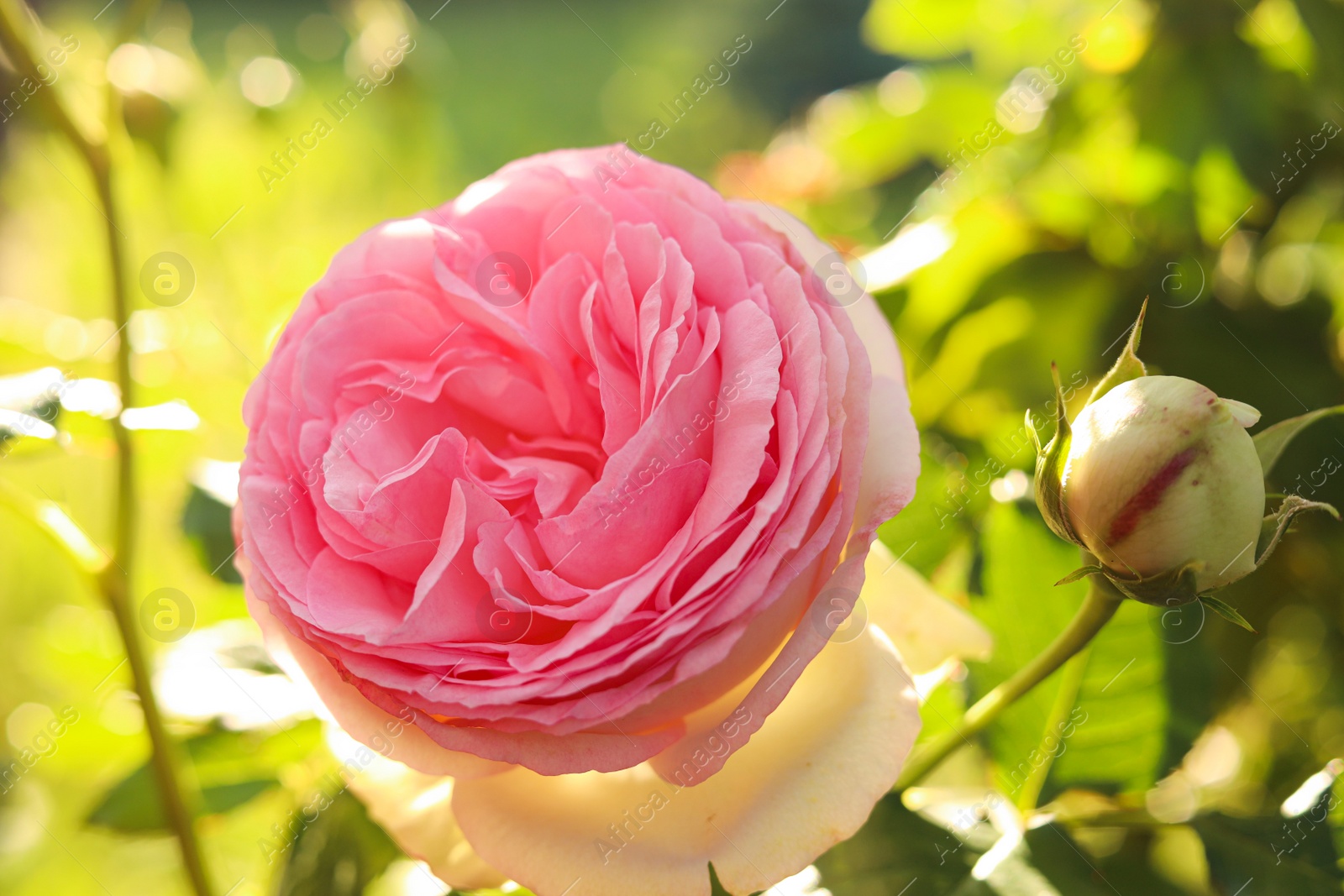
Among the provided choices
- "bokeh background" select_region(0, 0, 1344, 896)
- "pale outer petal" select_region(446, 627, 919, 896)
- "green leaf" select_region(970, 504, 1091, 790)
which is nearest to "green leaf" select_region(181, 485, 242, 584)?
"bokeh background" select_region(0, 0, 1344, 896)

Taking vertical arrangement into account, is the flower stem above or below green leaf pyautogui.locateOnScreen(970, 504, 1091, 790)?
above

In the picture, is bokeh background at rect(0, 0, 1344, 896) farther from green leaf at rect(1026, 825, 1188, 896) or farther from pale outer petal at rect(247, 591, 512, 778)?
pale outer petal at rect(247, 591, 512, 778)

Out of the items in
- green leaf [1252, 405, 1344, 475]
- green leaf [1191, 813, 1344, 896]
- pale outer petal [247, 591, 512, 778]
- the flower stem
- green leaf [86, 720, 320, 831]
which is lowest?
green leaf [1191, 813, 1344, 896]

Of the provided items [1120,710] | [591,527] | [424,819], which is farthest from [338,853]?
[1120,710]

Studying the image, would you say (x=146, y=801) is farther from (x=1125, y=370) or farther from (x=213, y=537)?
(x=1125, y=370)

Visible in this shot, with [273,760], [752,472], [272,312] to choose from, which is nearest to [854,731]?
[752,472]

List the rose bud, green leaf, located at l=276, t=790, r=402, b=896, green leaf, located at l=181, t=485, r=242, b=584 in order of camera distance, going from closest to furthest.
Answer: the rose bud, green leaf, located at l=276, t=790, r=402, b=896, green leaf, located at l=181, t=485, r=242, b=584
